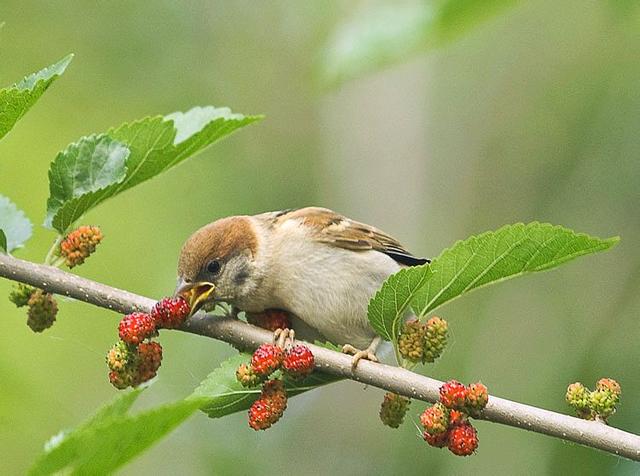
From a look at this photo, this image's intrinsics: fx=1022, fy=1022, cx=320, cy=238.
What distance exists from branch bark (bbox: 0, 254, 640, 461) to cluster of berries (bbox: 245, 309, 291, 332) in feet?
1.61

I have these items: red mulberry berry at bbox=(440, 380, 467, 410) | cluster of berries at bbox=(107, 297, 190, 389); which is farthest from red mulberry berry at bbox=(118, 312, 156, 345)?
red mulberry berry at bbox=(440, 380, 467, 410)

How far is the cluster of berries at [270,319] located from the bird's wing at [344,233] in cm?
Result: 43

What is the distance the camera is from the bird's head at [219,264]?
346cm

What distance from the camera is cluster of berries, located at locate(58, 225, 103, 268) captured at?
2783 millimetres

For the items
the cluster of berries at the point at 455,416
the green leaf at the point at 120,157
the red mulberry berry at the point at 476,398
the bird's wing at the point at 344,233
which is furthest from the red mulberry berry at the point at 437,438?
the bird's wing at the point at 344,233

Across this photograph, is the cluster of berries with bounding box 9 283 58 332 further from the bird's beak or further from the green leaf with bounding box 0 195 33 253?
the bird's beak

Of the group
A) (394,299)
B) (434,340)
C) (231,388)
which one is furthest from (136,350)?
(434,340)

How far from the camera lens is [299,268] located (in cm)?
380

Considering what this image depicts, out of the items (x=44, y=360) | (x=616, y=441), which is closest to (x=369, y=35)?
(x=616, y=441)

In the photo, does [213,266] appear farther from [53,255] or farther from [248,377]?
[248,377]

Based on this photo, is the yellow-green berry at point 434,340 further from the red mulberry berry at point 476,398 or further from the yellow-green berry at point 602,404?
the yellow-green berry at point 602,404

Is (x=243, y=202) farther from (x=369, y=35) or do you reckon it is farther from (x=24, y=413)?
(x=369, y=35)

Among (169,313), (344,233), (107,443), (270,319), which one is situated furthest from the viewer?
(344,233)

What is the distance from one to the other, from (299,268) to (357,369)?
4.03 feet
